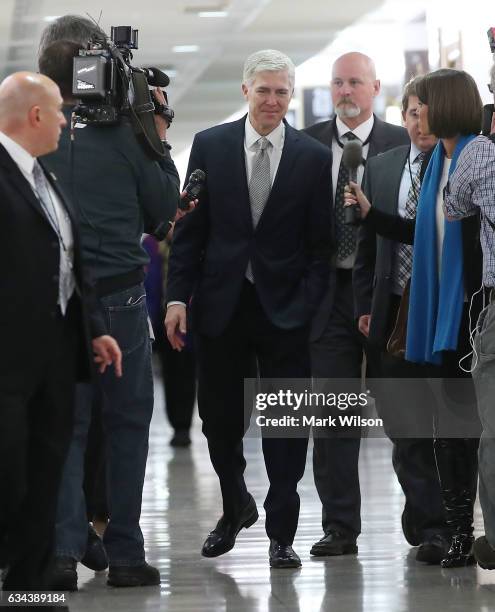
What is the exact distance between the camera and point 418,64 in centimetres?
1132

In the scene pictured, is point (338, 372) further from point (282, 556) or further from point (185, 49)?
point (185, 49)

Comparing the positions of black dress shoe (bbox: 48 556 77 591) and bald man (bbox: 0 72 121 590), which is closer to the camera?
bald man (bbox: 0 72 121 590)

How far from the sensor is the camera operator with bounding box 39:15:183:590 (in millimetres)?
4402

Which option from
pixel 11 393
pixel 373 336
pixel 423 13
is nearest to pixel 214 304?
pixel 373 336

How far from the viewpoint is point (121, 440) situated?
4500 millimetres

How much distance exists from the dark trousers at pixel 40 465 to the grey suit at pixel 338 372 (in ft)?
5.69

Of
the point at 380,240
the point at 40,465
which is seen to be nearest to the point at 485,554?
the point at 380,240

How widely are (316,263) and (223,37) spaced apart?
1226 centimetres

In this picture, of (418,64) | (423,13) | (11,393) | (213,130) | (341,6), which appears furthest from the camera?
(341,6)

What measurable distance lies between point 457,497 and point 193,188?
1428 millimetres

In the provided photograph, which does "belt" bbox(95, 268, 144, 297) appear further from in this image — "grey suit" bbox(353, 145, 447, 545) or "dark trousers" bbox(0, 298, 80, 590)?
"grey suit" bbox(353, 145, 447, 545)

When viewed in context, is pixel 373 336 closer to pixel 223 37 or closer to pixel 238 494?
pixel 238 494

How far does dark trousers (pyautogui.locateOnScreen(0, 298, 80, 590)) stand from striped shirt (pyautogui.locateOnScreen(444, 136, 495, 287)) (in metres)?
1.44

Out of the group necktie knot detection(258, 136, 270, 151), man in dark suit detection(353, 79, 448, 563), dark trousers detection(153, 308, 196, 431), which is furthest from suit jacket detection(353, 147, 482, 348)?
dark trousers detection(153, 308, 196, 431)
